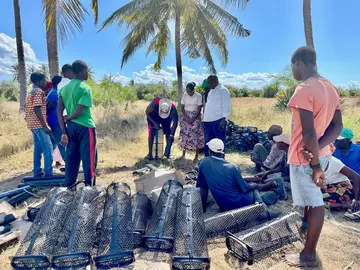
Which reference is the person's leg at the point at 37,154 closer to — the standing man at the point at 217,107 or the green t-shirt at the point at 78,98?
the green t-shirt at the point at 78,98

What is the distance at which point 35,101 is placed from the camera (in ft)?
15.6

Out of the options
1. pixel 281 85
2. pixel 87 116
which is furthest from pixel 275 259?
pixel 281 85

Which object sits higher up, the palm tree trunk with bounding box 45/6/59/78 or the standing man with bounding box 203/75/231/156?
the palm tree trunk with bounding box 45/6/59/78

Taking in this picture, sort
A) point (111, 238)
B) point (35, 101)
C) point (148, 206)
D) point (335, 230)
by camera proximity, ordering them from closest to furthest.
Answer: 1. point (111, 238)
2. point (335, 230)
3. point (148, 206)
4. point (35, 101)

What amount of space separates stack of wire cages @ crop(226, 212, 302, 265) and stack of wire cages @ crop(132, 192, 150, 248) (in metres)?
0.86

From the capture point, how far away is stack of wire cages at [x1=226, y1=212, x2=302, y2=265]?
8.73 ft

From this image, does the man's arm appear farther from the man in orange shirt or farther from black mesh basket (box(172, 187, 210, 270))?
black mesh basket (box(172, 187, 210, 270))

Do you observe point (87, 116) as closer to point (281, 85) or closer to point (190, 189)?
point (190, 189)

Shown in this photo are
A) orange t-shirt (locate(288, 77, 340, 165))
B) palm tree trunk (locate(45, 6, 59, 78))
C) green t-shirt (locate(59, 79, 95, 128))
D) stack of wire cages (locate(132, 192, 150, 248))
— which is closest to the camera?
orange t-shirt (locate(288, 77, 340, 165))

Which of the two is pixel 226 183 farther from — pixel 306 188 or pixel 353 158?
pixel 353 158

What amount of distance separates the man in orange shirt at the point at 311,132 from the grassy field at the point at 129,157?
0.53m

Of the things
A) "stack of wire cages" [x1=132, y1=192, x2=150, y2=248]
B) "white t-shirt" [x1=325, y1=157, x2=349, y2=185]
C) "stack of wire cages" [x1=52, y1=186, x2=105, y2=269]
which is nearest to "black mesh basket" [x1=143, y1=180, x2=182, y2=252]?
"stack of wire cages" [x1=132, y1=192, x2=150, y2=248]

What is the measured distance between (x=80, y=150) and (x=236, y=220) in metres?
2.17

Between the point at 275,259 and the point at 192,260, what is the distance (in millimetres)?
873
